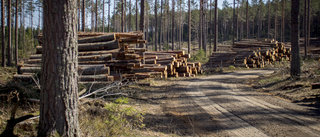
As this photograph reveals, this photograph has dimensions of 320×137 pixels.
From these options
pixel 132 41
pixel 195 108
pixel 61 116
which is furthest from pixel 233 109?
pixel 132 41

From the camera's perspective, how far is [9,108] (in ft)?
15.5

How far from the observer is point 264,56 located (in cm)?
2420

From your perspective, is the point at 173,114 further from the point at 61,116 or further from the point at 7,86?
the point at 7,86

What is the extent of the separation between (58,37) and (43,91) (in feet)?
2.89

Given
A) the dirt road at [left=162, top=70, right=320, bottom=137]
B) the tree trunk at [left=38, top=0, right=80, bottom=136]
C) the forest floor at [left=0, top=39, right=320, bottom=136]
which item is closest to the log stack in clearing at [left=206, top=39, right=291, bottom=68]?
the forest floor at [left=0, top=39, right=320, bottom=136]

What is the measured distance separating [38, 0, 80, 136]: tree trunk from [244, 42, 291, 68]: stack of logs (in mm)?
21635

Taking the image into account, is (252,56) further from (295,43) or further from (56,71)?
(56,71)

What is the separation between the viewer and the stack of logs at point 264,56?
23.0m

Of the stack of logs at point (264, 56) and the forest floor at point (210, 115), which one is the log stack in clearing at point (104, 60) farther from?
the stack of logs at point (264, 56)

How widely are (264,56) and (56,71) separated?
24.6m

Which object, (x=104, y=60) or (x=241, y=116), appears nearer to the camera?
(x=241, y=116)

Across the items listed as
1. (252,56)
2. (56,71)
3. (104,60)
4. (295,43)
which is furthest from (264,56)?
(56,71)

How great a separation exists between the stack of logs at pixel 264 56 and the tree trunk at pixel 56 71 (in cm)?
2163

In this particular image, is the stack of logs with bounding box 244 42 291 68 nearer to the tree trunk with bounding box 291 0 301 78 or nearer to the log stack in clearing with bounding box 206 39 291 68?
the log stack in clearing with bounding box 206 39 291 68
